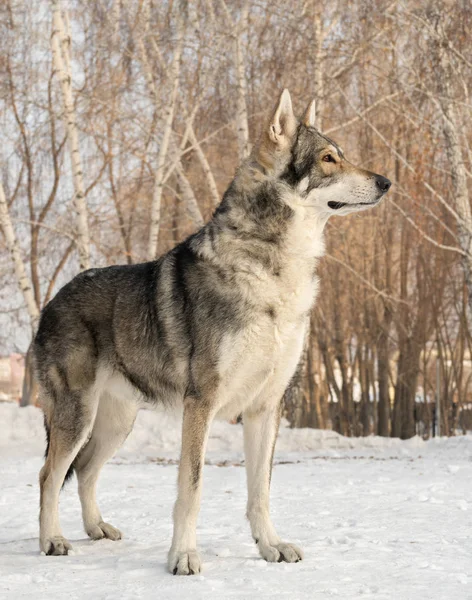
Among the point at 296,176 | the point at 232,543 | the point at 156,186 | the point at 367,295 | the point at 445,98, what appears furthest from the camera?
the point at 367,295

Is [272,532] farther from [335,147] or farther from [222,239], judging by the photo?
[335,147]

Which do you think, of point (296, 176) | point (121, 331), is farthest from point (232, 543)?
point (296, 176)

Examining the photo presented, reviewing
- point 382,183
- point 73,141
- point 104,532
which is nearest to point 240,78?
point 73,141

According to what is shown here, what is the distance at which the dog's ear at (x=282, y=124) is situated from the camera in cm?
430

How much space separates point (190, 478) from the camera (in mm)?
4059

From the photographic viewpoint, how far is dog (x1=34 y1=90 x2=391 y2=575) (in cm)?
411

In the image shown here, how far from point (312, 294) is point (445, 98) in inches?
318

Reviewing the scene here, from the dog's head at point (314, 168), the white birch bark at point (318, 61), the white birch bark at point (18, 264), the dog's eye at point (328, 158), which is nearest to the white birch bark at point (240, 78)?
the white birch bark at point (318, 61)

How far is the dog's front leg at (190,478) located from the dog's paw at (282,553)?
429mm

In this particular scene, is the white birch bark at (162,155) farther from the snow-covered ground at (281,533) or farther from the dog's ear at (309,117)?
the dog's ear at (309,117)

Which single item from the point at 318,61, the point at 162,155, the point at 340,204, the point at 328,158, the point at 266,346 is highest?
the point at 318,61

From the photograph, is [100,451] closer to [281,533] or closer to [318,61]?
[281,533]

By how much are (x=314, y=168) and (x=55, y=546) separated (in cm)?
265

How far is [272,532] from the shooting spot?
429 centimetres
